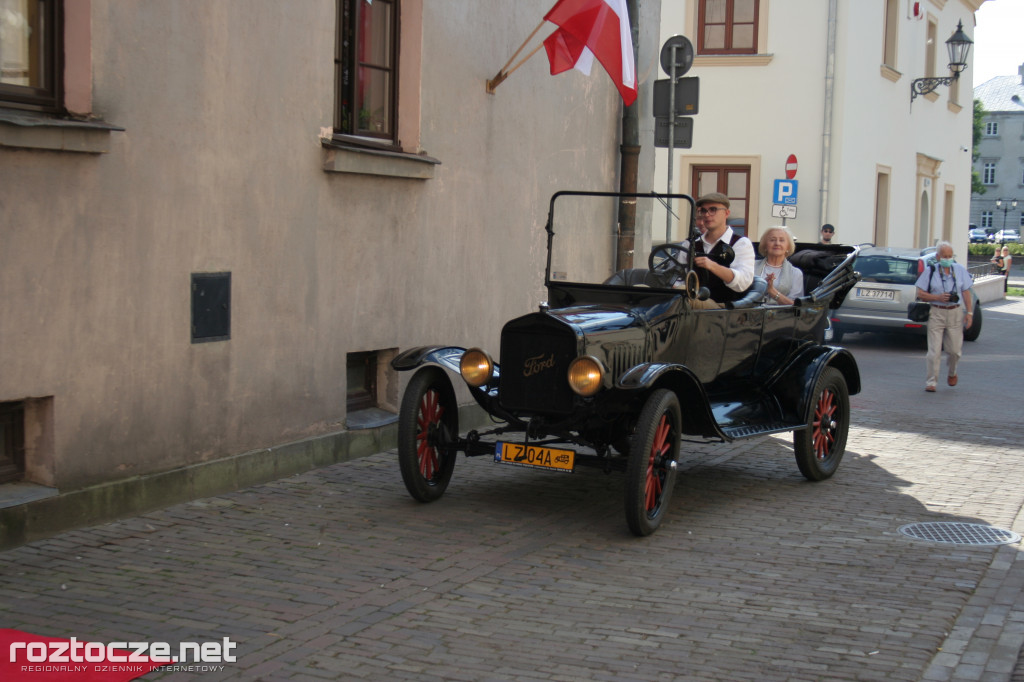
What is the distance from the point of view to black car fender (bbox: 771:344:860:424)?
8367mm

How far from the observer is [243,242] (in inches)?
298

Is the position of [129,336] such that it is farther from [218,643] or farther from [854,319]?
[854,319]

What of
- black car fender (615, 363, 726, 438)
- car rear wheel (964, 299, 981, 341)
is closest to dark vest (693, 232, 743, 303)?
black car fender (615, 363, 726, 438)

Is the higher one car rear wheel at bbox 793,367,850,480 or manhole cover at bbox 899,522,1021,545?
car rear wheel at bbox 793,367,850,480

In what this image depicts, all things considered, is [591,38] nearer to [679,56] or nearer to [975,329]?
[679,56]

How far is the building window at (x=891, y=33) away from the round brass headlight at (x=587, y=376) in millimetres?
21755

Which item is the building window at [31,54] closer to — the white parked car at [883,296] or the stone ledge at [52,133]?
the stone ledge at [52,133]

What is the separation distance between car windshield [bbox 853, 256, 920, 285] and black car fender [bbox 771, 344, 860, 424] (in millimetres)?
10659

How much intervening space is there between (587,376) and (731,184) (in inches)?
710

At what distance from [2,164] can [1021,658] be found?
5.35 metres

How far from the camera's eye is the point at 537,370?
23.0ft

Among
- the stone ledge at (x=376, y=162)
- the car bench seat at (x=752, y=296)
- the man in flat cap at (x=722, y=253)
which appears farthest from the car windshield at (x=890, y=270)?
the stone ledge at (x=376, y=162)

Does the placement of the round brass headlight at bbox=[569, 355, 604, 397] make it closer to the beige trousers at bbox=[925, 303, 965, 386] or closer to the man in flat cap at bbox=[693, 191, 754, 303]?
the man in flat cap at bbox=[693, 191, 754, 303]

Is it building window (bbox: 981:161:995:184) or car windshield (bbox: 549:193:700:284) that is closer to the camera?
car windshield (bbox: 549:193:700:284)
